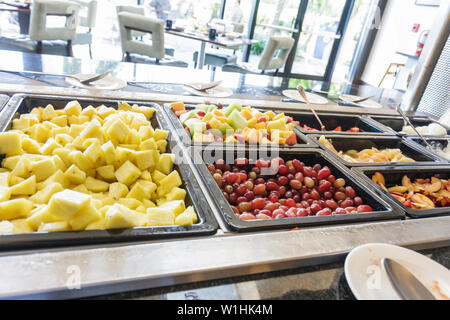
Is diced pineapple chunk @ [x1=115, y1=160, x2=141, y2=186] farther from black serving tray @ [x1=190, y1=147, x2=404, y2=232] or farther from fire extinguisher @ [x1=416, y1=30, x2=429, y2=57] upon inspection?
fire extinguisher @ [x1=416, y1=30, x2=429, y2=57]

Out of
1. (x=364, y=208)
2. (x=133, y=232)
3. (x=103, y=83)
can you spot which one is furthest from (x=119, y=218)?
(x=103, y=83)

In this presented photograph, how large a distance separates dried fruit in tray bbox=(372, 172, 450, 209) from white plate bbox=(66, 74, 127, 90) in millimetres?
1177

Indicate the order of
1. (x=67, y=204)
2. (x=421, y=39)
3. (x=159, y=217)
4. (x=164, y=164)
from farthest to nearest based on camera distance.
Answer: (x=421, y=39) → (x=164, y=164) → (x=159, y=217) → (x=67, y=204)

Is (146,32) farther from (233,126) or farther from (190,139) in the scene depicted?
(190,139)

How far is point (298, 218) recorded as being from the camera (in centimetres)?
81

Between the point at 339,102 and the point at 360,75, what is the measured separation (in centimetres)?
527

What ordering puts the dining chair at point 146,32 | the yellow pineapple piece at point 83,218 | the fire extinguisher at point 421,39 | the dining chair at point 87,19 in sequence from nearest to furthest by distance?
1. the yellow pineapple piece at point 83,218
2. the dining chair at point 146,32
3. the dining chair at point 87,19
4. the fire extinguisher at point 421,39

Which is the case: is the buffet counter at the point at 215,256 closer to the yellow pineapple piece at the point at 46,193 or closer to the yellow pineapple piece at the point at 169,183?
the yellow pineapple piece at the point at 169,183

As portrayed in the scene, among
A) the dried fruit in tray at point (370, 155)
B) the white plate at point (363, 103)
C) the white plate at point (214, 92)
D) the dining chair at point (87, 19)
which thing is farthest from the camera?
the dining chair at point (87, 19)

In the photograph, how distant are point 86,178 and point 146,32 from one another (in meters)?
3.51

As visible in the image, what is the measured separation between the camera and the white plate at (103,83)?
1399 mm

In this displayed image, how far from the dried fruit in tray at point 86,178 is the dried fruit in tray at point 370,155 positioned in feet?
2.45

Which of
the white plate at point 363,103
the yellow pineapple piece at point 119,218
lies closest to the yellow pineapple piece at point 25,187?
the yellow pineapple piece at point 119,218
